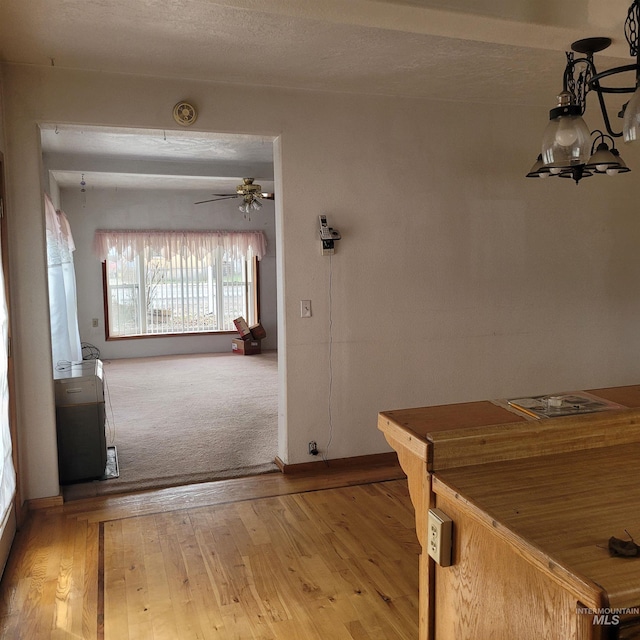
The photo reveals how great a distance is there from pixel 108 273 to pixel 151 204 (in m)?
1.22

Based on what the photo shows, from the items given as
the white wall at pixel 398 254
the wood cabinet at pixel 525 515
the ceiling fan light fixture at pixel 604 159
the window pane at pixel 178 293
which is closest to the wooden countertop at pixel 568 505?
the wood cabinet at pixel 525 515

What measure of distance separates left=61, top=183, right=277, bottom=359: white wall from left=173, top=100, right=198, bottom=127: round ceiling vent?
5319 millimetres

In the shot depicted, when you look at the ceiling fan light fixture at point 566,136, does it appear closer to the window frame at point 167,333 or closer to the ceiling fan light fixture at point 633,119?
the ceiling fan light fixture at point 633,119

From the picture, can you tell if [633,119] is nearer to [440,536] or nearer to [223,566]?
[440,536]

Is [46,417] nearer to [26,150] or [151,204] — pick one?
[26,150]

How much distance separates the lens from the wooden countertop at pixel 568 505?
0.98 metres

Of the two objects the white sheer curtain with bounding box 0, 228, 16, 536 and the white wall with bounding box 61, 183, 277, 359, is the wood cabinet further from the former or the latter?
the white wall with bounding box 61, 183, 277, 359

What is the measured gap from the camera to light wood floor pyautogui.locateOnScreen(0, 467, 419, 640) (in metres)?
2.23

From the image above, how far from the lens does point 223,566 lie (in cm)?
265

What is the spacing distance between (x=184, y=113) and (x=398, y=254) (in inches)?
63.9

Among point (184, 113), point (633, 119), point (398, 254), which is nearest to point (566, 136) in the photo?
point (633, 119)

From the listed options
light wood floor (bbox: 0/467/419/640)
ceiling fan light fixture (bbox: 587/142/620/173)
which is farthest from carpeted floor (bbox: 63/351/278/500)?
ceiling fan light fixture (bbox: 587/142/620/173)

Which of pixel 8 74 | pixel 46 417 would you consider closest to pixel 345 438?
pixel 46 417

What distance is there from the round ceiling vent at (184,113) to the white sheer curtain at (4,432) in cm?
131
